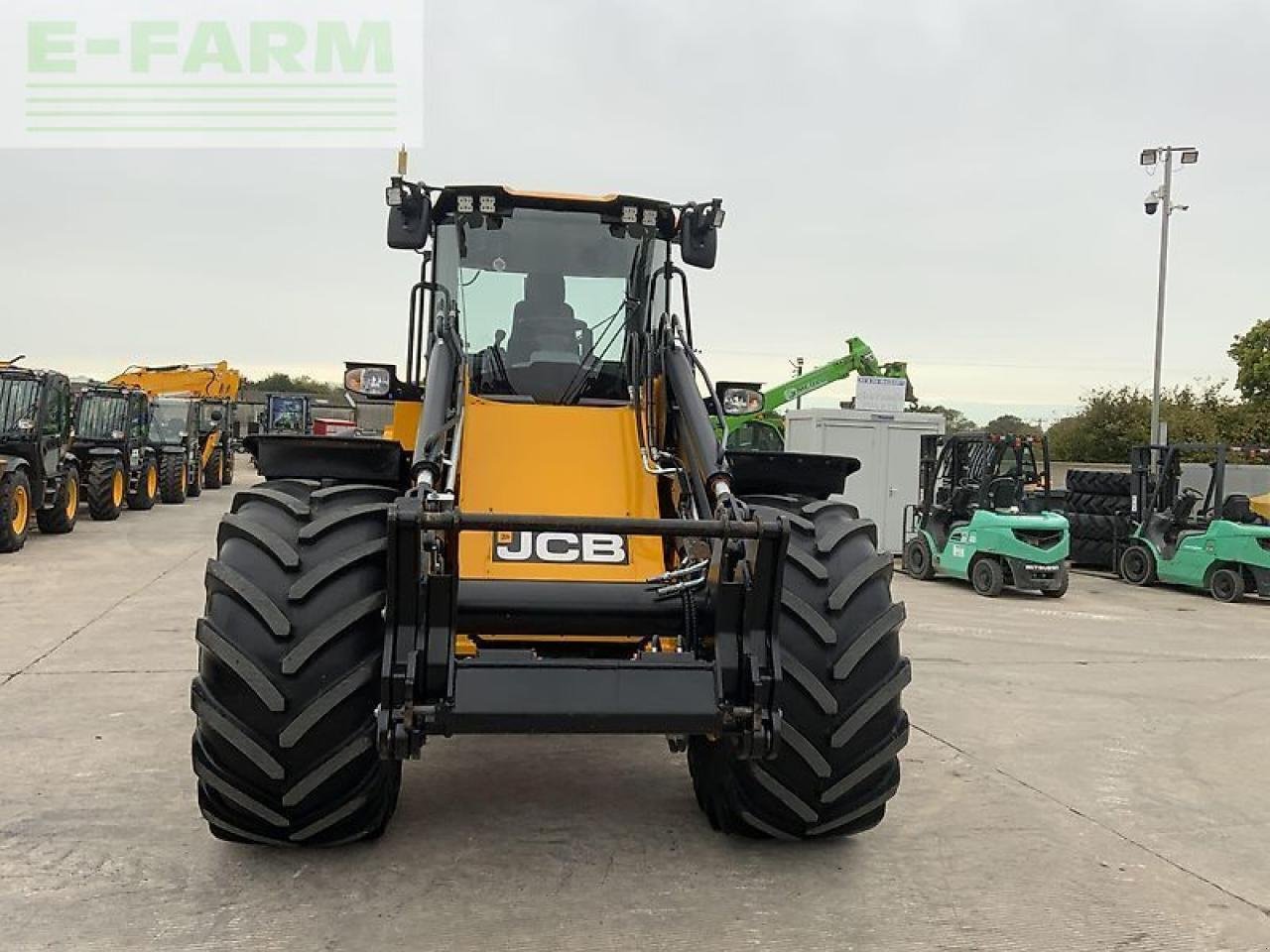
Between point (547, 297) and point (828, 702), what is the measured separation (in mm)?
2322

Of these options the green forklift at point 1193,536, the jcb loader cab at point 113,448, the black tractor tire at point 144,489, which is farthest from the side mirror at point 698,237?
the black tractor tire at point 144,489

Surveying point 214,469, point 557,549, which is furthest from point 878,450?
point 214,469

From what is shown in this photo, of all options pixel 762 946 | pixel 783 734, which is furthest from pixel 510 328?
pixel 762 946

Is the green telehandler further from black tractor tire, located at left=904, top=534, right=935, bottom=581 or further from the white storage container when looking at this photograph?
black tractor tire, located at left=904, top=534, right=935, bottom=581

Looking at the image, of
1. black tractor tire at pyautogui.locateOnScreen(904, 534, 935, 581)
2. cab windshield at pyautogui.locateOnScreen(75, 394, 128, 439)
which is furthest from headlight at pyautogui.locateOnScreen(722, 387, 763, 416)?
cab windshield at pyautogui.locateOnScreen(75, 394, 128, 439)

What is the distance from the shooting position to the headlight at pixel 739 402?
5.68 m

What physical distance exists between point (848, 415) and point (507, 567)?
14490mm

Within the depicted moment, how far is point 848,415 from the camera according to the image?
1814 centimetres

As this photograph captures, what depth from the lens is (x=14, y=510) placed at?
48.0 feet

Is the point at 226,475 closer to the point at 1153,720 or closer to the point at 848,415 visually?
the point at 848,415

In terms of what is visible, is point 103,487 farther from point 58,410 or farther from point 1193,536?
point 1193,536

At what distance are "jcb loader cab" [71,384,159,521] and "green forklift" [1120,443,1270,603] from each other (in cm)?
1645

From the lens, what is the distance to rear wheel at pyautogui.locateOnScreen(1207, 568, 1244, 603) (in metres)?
14.0

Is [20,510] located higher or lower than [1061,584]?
higher
